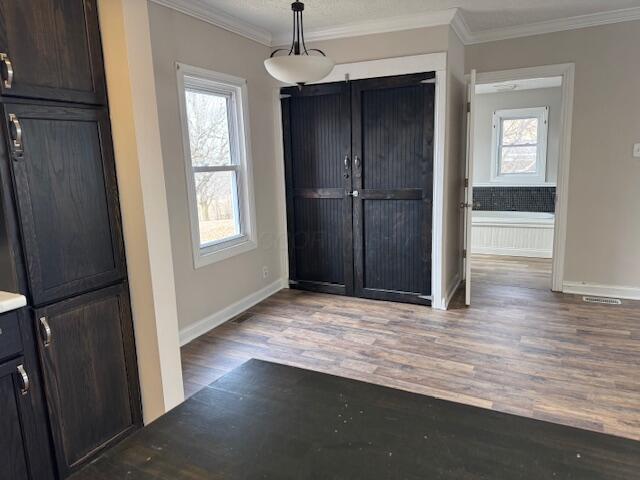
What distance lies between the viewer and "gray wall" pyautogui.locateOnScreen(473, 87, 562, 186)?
6.27 metres

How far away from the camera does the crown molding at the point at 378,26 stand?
3531mm

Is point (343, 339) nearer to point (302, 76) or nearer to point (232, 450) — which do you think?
point (302, 76)

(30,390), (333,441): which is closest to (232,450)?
(333,441)

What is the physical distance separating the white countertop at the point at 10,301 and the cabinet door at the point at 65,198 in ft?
0.22

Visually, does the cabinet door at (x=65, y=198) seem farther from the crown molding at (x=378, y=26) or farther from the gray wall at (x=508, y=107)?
the gray wall at (x=508, y=107)

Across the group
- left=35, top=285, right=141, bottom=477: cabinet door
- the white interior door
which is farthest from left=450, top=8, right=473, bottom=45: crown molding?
left=35, top=285, right=141, bottom=477: cabinet door

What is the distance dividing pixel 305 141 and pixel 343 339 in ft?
6.61

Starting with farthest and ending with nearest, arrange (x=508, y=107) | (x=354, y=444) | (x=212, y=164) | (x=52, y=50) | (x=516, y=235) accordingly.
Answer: (x=508, y=107), (x=516, y=235), (x=212, y=164), (x=52, y=50), (x=354, y=444)

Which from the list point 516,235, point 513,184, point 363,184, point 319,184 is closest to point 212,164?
point 319,184

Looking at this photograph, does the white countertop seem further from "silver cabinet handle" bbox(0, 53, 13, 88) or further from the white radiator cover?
the white radiator cover

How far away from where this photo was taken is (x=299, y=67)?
6.43 feet

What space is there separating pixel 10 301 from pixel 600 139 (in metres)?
4.58

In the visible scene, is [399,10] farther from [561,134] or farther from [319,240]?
[319,240]

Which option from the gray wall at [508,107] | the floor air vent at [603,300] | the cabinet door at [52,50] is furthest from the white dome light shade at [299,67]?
the gray wall at [508,107]
